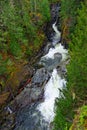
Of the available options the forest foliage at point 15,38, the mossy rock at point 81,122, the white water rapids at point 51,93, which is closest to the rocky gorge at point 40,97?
the white water rapids at point 51,93

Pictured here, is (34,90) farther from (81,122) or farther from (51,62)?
(81,122)

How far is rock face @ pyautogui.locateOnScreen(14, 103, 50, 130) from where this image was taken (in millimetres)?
27423

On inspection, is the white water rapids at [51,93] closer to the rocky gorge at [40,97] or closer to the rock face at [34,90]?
the rocky gorge at [40,97]

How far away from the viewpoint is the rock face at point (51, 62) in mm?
36134

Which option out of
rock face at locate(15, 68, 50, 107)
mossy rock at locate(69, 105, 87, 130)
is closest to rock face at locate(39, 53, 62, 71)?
rock face at locate(15, 68, 50, 107)

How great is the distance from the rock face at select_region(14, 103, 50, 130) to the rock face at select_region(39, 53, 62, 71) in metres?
7.38

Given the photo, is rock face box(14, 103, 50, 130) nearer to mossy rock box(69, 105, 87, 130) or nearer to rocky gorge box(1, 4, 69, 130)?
rocky gorge box(1, 4, 69, 130)

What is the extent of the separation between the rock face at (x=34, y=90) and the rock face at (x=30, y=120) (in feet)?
3.01

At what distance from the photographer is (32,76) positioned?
34625 millimetres

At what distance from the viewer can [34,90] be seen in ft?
105

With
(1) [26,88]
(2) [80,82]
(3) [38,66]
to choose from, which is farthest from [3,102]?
(2) [80,82]

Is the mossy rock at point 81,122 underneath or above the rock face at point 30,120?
above

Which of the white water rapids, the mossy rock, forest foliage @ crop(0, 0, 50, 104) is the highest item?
the mossy rock

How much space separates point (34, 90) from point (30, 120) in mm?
4408
